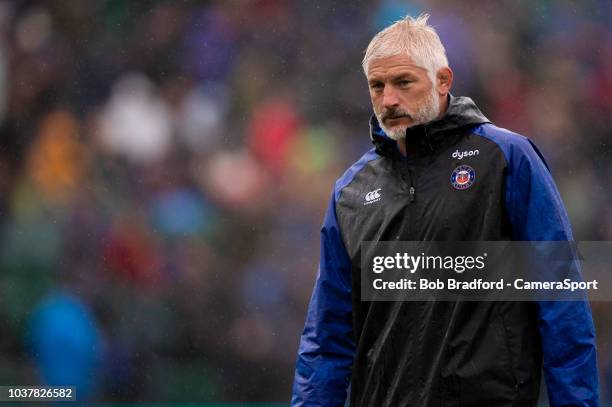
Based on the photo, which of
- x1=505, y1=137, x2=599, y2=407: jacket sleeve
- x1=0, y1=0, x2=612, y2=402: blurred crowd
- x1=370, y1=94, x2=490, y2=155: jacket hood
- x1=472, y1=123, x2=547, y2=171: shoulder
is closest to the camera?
x1=505, y1=137, x2=599, y2=407: jacket sleeve

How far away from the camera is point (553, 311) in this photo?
1800mm

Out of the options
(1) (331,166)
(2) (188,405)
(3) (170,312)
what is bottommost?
(2) (188,405)

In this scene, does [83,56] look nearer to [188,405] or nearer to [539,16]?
[188,405]

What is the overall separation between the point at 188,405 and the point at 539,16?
129 inches

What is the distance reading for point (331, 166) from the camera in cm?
577

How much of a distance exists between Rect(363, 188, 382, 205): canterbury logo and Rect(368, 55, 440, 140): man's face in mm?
134

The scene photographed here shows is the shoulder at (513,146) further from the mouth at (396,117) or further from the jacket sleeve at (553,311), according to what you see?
the mouth at (396,117)

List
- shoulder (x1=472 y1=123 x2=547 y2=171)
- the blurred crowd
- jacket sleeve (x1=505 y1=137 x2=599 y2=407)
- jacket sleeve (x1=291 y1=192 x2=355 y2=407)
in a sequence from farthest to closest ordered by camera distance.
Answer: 1. the blurred crowd
2. jacket sleeve (x1=291 y1=192 x2=355 y2=407)
3. shoulder (x1=472 y1=123 x2=547 y2=171)
4. jacket sleeve (x1=505 y1=137 x2=599 y2=407)

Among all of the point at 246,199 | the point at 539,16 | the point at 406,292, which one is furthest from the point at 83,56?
the point at 406,292

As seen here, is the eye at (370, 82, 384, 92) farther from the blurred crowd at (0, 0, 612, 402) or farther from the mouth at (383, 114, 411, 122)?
A: the blurred crowd at (0, 0, 612, 402)

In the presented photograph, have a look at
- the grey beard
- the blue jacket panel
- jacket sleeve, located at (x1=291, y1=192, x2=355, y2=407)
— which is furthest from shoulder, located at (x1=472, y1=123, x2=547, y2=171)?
jacket sleeve, located at (x1=291, y1=192, x2=355, y2=407)

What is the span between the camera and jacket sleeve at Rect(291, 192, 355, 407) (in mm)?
2125

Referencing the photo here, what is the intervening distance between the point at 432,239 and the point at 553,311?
0.29 m

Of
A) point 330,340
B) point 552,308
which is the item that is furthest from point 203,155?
point 552,308
